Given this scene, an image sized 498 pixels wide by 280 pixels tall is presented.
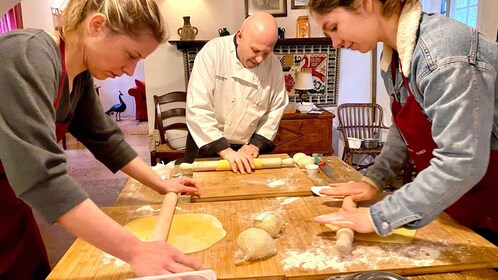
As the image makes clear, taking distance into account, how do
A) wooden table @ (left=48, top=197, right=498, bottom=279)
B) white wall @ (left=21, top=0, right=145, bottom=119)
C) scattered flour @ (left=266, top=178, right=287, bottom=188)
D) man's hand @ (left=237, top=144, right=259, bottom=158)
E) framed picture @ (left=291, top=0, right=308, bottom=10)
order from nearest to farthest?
wooden table @ (left=48, top=197, right=498, bottom=279)
scattered flour @ (left=266, top=178, right=287, bottom=188)
man's hand @ (left=237, top=144, right=259, bottom=158)
framed picture @ (left=291, top=0, right=308, bottom=10)
white wall @ (left=21, top=0, right=145, bottom=119)

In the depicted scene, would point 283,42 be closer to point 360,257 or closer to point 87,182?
point 87,182

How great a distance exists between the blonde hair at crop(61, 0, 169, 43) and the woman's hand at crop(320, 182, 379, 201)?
0.67 meters

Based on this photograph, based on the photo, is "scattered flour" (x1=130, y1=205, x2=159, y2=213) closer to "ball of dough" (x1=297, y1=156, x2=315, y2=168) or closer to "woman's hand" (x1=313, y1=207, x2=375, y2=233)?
"woman's hand" (x1=313, y1=207, x2=375, y2=233)

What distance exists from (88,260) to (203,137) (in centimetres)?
96

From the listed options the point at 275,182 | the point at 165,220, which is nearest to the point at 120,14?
the point at 165,220

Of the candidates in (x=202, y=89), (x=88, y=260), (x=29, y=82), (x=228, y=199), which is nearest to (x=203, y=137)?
(x=202, y=89)

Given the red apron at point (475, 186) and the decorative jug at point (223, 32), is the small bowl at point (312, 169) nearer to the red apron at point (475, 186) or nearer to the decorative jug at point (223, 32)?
the red apron at point (475, 186)

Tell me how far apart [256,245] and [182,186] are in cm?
49

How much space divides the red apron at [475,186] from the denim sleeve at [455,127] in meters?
0.13

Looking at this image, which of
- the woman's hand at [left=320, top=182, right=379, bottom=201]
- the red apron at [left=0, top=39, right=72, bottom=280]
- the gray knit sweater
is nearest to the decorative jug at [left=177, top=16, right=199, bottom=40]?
the red apron at [left=0, top=39, right=72, bottom=280]

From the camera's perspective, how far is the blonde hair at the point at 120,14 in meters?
0.81

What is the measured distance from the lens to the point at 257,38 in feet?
5.71

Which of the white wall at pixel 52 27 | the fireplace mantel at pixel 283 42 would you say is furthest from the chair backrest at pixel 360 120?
the white wall at pixel 52 27

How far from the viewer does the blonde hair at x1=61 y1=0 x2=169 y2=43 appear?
2.67 feet
